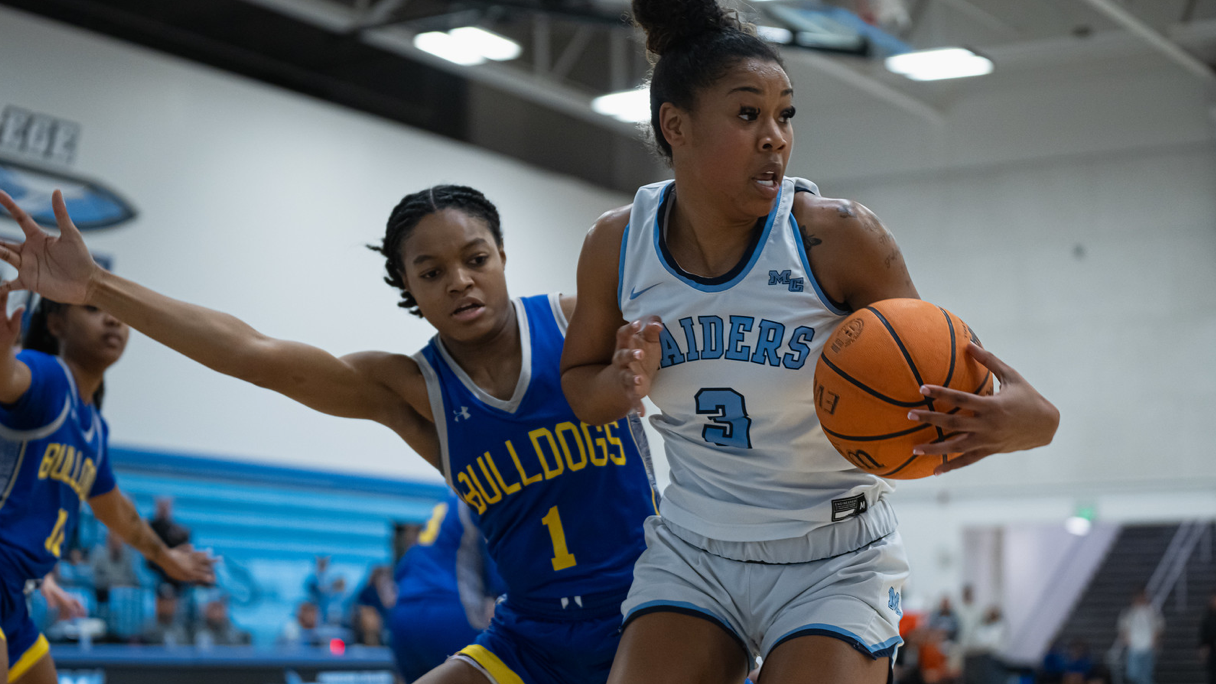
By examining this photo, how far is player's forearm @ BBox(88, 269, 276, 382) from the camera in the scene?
3117 millimetres

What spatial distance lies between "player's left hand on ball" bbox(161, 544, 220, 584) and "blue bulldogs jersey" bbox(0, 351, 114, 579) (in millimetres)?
470

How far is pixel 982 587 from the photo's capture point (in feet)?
62.3

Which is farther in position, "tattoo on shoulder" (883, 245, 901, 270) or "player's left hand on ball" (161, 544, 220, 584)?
"player's left hand on ball" (161, 544, 220, 584)

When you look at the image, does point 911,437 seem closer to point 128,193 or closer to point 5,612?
point 5,612

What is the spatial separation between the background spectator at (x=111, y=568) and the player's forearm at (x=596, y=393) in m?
9.02

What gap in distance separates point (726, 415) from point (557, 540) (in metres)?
0.80

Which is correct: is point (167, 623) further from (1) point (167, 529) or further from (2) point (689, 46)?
(2) point (689, 46)

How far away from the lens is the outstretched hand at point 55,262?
10.2 ft

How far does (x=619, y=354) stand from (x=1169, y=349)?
1740 cm

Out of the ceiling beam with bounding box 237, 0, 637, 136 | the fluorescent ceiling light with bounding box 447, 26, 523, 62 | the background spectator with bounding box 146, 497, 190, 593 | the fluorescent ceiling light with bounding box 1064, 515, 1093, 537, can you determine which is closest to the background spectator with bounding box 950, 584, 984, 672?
the fluorescent ceiling light with bounding box 1064, 515, 1093, 537

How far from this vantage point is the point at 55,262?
3.11 meters

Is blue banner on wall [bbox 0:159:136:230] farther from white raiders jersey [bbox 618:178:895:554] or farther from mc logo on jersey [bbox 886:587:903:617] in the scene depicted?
mc logo on jersey [bbox 886:587:903:617]

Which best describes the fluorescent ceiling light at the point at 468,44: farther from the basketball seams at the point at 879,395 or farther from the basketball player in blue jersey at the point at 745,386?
the basketball seams at the point at 879,395

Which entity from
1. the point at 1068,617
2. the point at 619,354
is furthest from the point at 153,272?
the point at 1068,617
